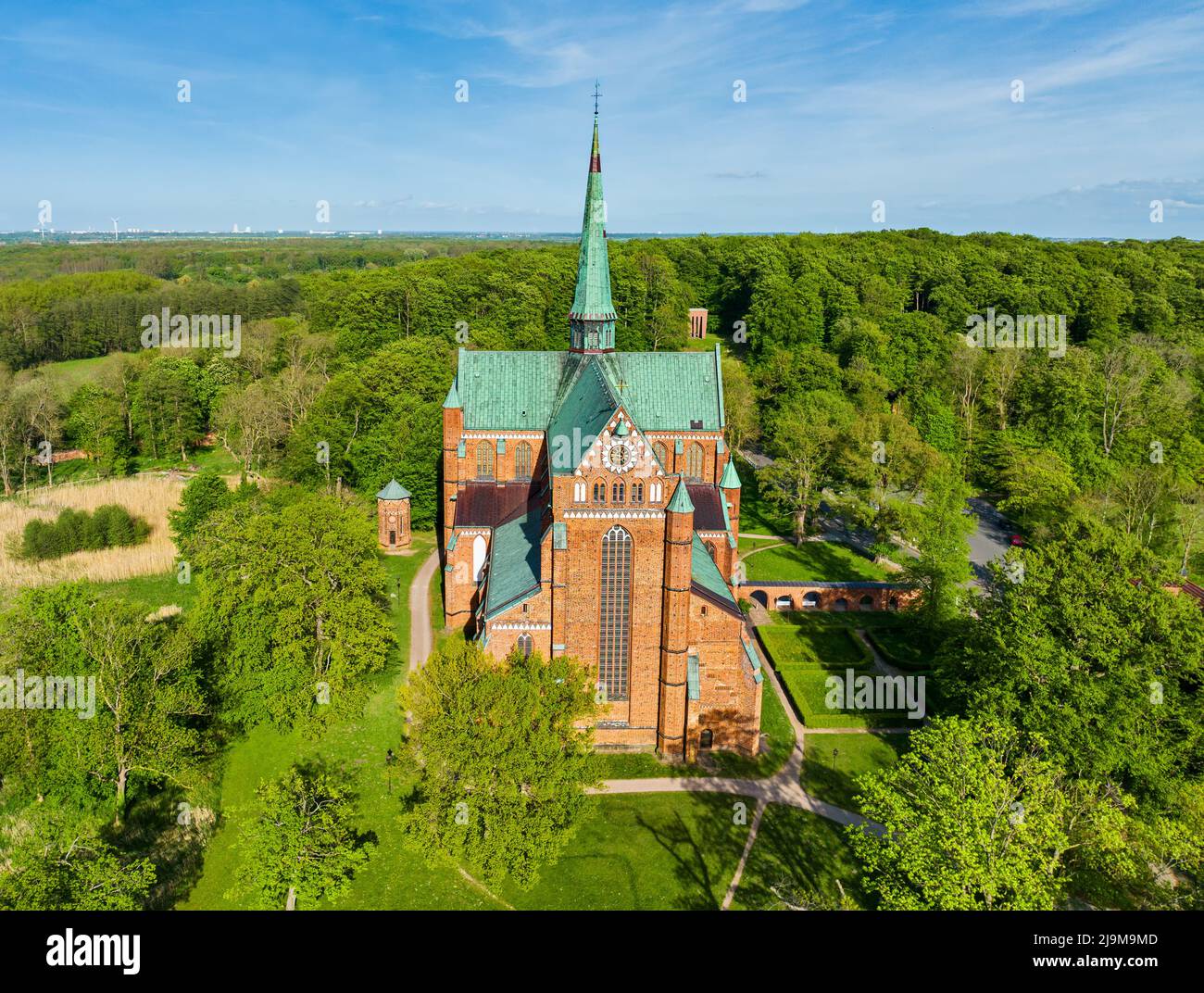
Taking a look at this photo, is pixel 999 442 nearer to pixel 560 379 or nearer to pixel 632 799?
pixel 560 379

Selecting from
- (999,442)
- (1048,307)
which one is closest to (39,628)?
(999,442)

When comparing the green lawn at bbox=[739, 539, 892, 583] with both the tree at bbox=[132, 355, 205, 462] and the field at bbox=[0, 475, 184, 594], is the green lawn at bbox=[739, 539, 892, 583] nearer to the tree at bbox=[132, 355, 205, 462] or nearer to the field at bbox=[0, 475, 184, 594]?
the field at bbox=[0, 475, 184, 594]

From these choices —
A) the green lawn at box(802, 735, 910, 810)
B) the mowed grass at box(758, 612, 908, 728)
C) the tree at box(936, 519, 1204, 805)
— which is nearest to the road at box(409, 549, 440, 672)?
the green lawn at box(802, 735, 910, 810)

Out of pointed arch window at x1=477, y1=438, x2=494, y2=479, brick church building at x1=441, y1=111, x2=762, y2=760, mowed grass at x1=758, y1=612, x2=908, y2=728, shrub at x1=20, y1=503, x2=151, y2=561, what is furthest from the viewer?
shrub at x1=20, y1=503, x2=151, y2=561

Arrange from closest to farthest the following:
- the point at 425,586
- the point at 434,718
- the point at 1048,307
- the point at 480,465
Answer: the point at 434,718, the point at 480,465, the point at 425,586, the point at 1048,307

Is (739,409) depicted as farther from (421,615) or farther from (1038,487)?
(421,615)

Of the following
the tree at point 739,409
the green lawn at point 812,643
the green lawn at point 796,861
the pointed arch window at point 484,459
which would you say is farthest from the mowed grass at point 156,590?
the tree at point 739,409
